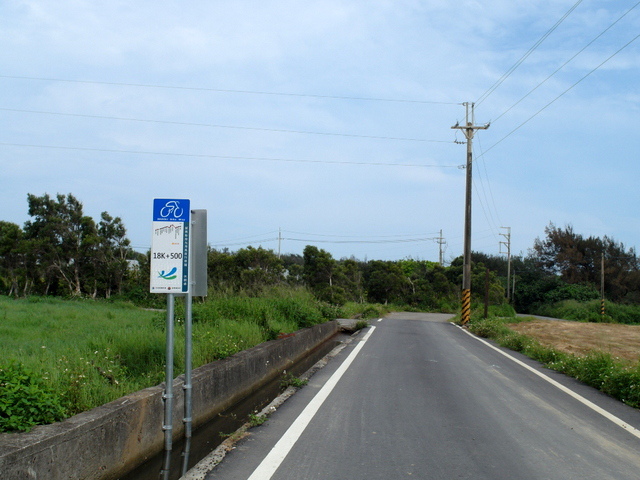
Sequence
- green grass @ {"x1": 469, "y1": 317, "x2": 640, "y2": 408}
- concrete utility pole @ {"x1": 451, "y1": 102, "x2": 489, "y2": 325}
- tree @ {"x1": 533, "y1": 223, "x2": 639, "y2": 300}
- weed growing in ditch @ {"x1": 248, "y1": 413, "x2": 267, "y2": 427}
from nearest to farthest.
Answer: weed growing in ditch @ {"x1": 248, "y1": 413, "x2": 267, "y2": 427}, green grass @ {"x1": 469, "y1": 317, "x2": 640, "y2": 408}, concrete utility pole @ {"x1": 451, "y1": 102, "x2": 489, "y2": 325}, tree @ {"x1": 533, "y1": 223, "x2": 639, "y2": 300}

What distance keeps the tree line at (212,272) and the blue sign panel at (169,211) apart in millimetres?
19394

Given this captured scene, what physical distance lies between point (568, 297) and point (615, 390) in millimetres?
51641

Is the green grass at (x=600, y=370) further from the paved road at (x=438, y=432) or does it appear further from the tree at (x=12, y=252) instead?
the tree at (x=12, y=252)

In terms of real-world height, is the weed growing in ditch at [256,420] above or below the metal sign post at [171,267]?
below

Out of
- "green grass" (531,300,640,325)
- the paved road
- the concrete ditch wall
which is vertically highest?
the concrete ditch wall

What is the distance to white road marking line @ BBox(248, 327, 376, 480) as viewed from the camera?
5023mm

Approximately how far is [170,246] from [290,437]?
7.98ft

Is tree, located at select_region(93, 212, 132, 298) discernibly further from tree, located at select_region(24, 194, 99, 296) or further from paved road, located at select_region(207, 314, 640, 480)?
paved road, located at select_region(207, 314, 640, 480)

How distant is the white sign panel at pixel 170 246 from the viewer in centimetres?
600

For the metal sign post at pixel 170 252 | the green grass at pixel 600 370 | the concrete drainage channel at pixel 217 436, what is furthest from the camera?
the green grass at pixel 600 370

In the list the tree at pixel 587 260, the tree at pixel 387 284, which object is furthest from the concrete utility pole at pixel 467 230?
the tree at pixel 587 260

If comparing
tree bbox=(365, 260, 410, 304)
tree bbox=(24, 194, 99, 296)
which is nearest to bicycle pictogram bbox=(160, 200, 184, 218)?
tree bbox=(24, 194, 99, 296)

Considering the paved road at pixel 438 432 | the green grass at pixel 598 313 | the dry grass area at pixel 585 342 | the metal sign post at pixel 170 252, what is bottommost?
the green grass at pixel 598 313

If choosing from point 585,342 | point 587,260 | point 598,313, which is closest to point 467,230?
point 585,342
